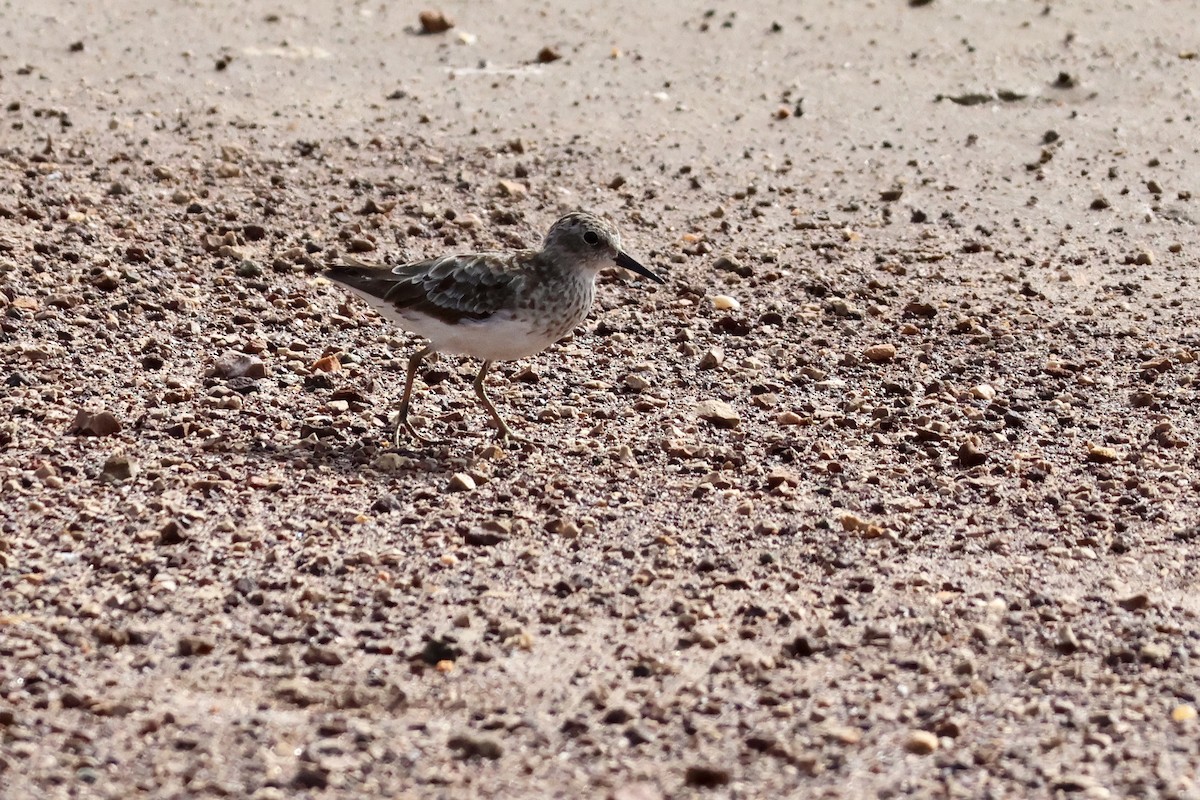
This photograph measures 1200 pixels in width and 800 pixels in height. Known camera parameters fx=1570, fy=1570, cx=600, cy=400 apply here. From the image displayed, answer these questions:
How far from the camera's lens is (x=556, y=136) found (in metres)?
11.7

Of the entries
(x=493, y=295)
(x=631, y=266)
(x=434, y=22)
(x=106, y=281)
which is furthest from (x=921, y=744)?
(x=434, y=22)

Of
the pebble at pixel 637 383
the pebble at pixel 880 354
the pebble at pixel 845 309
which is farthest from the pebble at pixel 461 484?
the pebble at pixel 845 309

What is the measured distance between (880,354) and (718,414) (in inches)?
52.6

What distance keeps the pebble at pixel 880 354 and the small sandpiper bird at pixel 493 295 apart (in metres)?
1.68

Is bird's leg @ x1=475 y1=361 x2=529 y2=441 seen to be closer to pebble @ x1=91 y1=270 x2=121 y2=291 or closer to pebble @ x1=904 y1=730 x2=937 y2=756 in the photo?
pebble @ x1=91 y1=270 x2=121 y2=291

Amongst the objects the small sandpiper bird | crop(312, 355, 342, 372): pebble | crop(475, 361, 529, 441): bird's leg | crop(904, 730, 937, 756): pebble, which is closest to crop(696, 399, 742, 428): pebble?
the small sandpiper bird

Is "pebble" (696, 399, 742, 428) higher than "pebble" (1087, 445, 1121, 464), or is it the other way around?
"pebble" (1087, 445, 1121, 464)

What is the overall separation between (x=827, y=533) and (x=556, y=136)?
19.7 feet

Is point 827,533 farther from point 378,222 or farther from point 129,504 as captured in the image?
point 378,222

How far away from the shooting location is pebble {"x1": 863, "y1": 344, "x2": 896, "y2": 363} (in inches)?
332

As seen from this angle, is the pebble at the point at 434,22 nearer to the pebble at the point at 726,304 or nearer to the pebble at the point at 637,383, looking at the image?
the pebble at the point at 726,304

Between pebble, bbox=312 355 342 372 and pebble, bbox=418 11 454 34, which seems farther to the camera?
pebble, bbox=418 11 454 34

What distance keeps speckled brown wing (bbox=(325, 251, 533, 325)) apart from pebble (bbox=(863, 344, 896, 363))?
2077 mm

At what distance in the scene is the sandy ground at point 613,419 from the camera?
16.1ft
